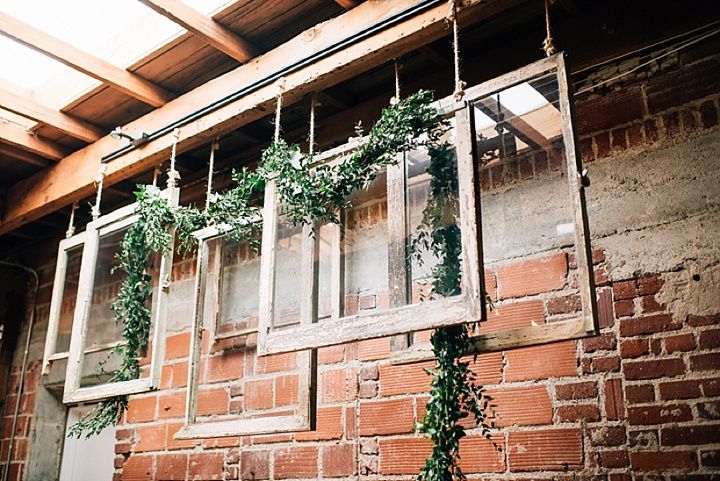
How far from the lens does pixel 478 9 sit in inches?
81.4

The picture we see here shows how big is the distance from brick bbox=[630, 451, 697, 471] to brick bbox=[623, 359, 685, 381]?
214 mm

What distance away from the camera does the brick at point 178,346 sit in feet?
11.0

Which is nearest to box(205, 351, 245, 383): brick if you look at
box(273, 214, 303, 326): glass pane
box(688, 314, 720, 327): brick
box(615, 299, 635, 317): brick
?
box(273, 214, 303, 326): glass pane

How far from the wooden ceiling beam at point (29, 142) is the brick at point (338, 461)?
1.97m

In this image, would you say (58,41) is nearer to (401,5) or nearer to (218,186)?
(218,186)

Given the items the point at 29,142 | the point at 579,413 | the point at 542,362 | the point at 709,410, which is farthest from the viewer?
the point at 29,142

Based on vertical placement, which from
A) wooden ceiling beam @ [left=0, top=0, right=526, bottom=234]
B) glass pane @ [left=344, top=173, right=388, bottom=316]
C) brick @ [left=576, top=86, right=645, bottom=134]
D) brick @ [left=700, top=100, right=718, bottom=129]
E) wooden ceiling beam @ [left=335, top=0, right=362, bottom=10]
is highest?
wooden ceiling beam @ [left=335, top=0, right=362, bottom=10]

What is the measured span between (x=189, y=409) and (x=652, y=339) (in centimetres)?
171

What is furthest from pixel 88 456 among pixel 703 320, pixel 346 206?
pixel 703 320

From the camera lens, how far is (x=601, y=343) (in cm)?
212

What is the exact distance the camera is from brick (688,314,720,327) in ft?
6.40

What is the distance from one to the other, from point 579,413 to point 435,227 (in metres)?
0.74

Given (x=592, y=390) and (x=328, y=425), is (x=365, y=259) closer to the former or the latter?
(x=328, y=425)

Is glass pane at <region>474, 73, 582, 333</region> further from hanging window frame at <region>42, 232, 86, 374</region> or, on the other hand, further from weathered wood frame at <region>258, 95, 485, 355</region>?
hanging window frame at <region>42, 232, 86, 374</region>
